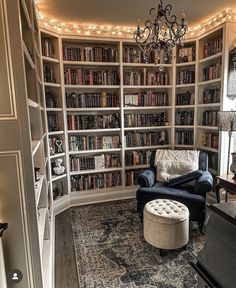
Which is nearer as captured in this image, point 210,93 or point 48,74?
point 48,74

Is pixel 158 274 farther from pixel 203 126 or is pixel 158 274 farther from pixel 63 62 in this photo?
pixel 63 62

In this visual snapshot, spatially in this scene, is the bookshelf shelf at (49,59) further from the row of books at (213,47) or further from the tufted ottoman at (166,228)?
the tufted ottoman at (166,228)

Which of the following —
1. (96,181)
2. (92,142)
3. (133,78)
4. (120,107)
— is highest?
(133,78)

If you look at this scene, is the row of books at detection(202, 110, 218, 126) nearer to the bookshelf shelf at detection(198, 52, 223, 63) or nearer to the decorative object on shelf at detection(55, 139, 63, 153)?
the bookshelf shelf at detection(198, 52, 223, 63)

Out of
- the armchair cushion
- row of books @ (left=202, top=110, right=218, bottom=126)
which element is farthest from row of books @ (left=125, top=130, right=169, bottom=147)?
the armchair cushion

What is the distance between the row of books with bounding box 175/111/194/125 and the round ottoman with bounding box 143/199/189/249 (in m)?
1.84

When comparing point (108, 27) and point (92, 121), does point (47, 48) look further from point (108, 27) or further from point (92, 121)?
point (92, 121)

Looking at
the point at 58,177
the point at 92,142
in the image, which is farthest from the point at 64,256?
the point at 92,142

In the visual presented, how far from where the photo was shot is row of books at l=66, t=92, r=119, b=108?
133 inches

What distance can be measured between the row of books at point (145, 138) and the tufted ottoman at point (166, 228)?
1.60 meters

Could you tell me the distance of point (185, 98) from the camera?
3.67 m

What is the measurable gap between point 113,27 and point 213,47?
149cm

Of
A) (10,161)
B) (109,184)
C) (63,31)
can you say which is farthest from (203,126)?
(10,161)

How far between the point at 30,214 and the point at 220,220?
3.33 ft
